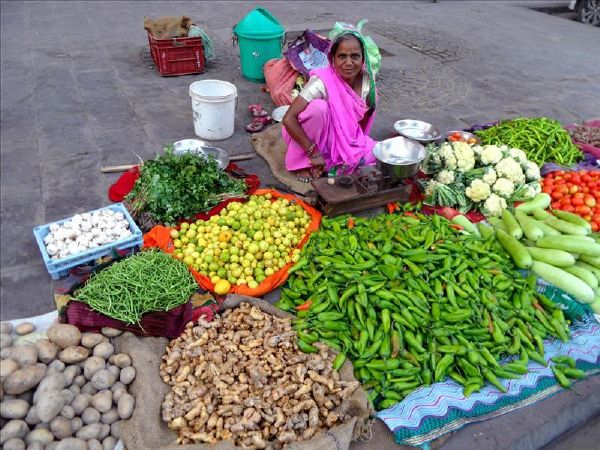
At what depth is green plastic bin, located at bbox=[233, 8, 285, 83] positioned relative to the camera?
20.0 ft

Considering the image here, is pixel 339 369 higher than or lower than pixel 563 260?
lower

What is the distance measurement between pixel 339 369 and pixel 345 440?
1.40 ft

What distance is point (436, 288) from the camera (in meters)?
2.91

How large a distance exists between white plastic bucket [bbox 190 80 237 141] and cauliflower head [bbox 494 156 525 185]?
9.44 feet

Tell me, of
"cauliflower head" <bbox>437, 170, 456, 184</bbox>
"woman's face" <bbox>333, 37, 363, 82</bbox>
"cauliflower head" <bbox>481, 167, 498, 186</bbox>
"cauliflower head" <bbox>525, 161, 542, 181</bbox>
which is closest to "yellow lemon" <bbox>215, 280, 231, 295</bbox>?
"woman's face" <bbox>333, 37, 363, 82</bbox>

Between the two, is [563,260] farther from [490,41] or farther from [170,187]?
[490,41]

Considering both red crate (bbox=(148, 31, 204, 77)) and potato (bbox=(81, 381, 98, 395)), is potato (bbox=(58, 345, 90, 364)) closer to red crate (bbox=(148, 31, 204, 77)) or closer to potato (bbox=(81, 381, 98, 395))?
potato (bbox=(81, 381, 98, 395))

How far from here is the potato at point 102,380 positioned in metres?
2.35

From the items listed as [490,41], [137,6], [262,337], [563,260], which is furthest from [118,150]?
[490,41]

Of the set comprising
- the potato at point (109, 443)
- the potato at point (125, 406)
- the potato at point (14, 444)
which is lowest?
the potato at point (109, 443)

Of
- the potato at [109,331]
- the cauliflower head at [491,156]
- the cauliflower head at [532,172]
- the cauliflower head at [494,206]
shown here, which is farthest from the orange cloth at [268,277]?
the cauliflower head at [532,172]

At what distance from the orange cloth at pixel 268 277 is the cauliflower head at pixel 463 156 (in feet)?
5.18

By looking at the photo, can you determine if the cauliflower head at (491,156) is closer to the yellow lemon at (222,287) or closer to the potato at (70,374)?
the yellow lemon at (222,287)

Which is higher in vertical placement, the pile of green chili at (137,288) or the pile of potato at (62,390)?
the pile of green chili at (137,288)
